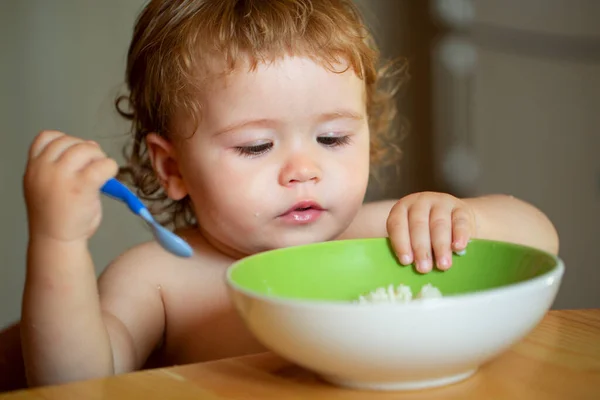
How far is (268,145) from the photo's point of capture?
102 cm

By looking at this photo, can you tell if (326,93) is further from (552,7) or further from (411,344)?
(552,7)

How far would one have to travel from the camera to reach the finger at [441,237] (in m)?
0.78

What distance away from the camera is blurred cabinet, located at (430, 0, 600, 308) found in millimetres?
2447

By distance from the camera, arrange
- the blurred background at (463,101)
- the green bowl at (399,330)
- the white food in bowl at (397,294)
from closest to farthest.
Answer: the green bowl at (399,330)
the white food in bowl at (397,294)
the blurred background at (463,101)

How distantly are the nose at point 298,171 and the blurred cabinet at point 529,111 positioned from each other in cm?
171

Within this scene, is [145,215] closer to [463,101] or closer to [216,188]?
[216,188]

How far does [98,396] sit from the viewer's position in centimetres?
60

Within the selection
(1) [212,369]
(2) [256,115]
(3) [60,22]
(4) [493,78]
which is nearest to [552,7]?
(4) [493,78]

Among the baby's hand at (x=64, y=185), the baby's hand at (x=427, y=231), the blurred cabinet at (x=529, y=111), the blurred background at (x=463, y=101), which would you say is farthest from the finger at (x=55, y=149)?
the blurred cabinet at (x=529, y=111)

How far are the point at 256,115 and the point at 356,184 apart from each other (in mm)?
175

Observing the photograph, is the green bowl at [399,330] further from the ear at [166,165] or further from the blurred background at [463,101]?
the blurred background at [463,101]

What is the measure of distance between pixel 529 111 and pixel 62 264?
2.07 m

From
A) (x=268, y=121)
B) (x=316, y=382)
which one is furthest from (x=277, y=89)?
(x=316, y=382)

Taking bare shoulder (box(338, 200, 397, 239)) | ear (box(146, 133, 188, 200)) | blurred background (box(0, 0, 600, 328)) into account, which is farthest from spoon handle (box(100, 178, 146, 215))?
→ blurred background (box(0, 0, 600, 328))
